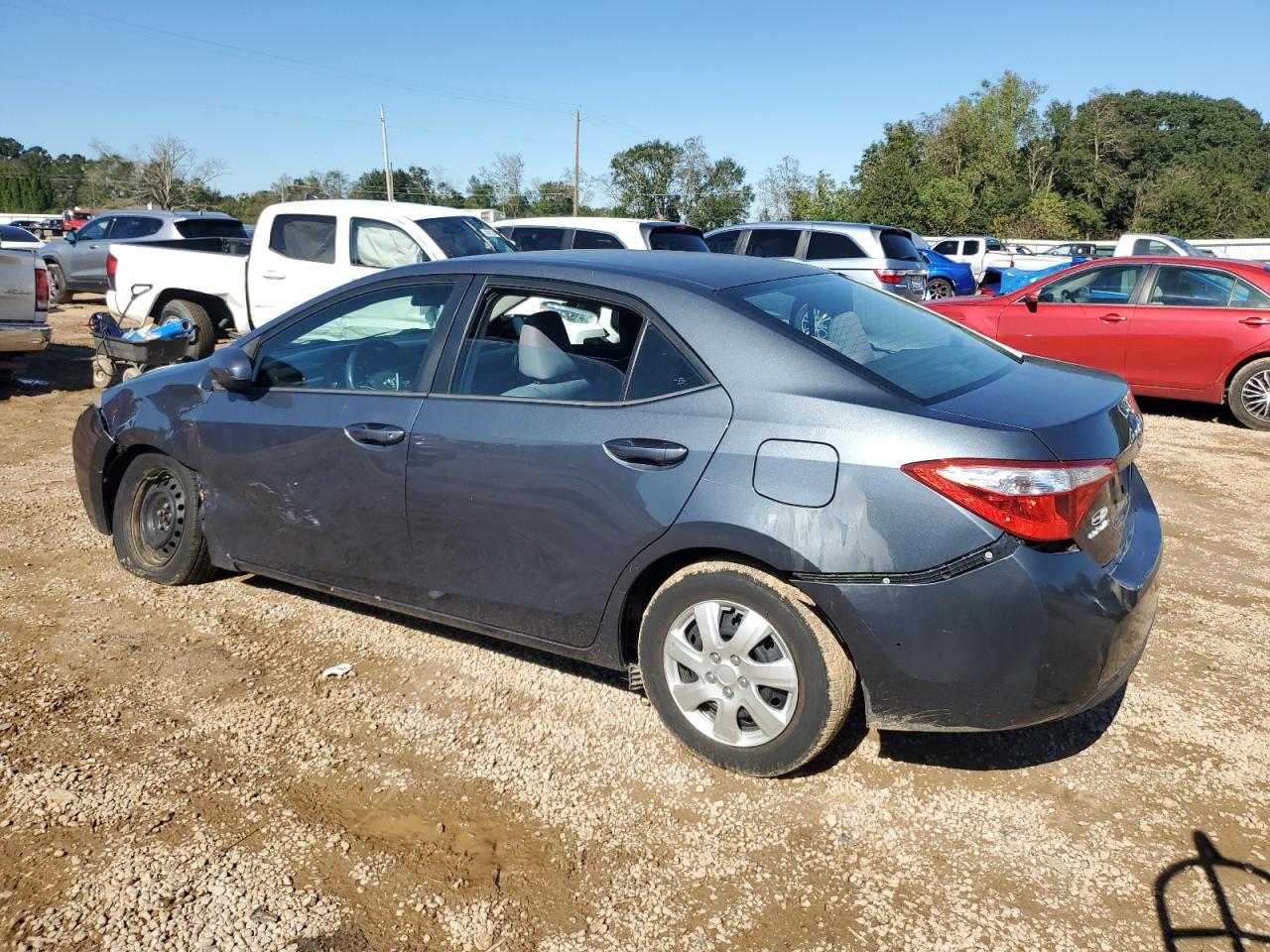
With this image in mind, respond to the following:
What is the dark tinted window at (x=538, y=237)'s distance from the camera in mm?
12211

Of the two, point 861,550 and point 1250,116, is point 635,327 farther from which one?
point 1250,116

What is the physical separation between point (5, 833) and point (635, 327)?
2.47 m

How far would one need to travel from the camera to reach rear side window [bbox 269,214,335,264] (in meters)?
9.32

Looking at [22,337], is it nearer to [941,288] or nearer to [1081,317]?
[1081,317]

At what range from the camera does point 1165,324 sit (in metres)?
8.90

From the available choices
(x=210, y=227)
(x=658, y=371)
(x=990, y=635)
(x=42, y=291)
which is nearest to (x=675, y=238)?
(x=42, y=291)

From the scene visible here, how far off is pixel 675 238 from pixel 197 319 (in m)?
5.65

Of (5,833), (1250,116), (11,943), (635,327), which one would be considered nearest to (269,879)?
(11,943)

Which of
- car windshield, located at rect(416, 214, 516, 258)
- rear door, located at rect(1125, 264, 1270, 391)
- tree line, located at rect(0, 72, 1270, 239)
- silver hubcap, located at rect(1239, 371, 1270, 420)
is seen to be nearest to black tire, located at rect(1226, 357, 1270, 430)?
silver hubcap, located at rect(1239, 371, 1270, 420)

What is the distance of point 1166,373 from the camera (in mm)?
8977

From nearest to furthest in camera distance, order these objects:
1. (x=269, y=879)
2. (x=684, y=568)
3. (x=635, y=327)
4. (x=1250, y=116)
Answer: (x=269, y=879) → (x=684, y=568) → (x=635, y=327) → (x=1250, y=116)

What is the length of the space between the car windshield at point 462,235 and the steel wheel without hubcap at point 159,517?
4830 mm

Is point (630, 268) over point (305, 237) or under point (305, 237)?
under

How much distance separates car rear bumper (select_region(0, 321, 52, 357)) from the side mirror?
707 cm
